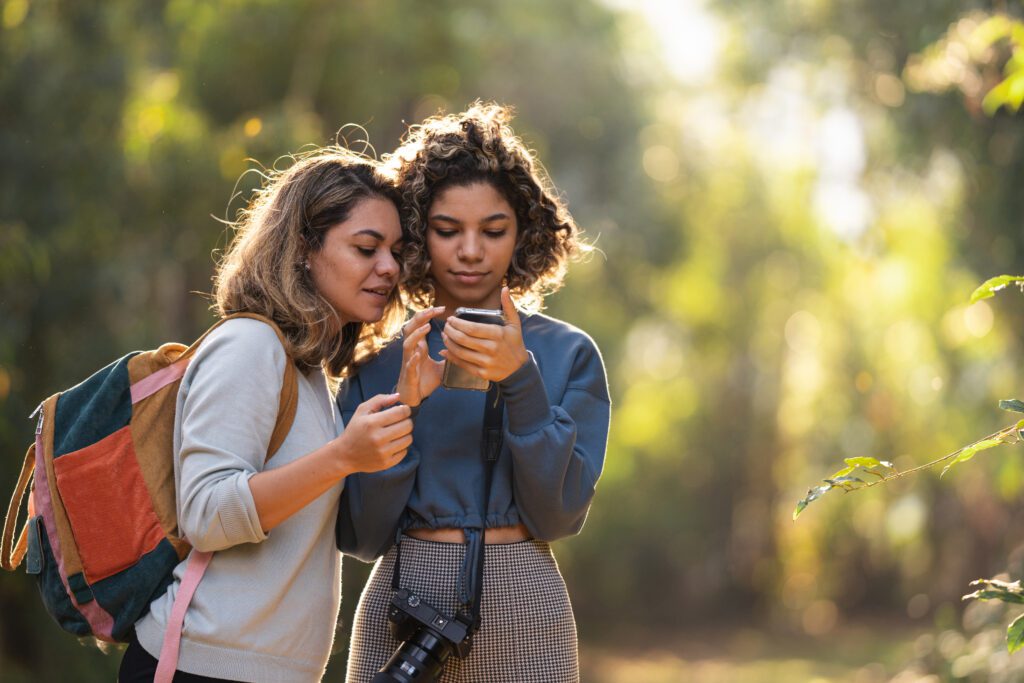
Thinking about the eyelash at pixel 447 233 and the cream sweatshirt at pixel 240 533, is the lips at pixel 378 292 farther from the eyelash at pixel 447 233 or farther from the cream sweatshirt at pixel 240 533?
the cream sweatshirt at pixel 240 533

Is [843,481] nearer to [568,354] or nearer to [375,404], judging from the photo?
[568,354]

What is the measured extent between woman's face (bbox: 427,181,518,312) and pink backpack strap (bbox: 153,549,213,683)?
2.39 ft

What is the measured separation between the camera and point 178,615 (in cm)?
198

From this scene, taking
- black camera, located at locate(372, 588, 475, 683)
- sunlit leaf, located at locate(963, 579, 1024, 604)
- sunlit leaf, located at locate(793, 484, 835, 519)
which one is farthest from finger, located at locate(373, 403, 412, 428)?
sunlit leaf, located at locate(963, 579, 1024, 604)

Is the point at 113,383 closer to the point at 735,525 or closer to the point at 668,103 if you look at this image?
the point at 668,103

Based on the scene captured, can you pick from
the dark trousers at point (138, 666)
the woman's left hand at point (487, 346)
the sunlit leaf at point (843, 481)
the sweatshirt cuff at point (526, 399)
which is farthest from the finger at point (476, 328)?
the dark trousers at point (138, 666)

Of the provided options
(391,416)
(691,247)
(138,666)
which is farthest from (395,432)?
(691,247)

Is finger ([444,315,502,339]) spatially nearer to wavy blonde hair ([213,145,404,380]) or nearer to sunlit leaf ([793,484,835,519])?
wavy blonde hair ([213,145,404,380])

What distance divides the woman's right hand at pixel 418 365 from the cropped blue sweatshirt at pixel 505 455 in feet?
0.46

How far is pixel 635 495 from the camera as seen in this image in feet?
46.1

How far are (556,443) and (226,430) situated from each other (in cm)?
59

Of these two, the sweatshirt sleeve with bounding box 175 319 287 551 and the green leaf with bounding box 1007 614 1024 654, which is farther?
the sweatshirt sleeve with bounding box 175 319 287 551

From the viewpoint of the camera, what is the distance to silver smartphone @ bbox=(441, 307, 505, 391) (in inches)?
80.1

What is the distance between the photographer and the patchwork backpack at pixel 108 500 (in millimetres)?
2018
